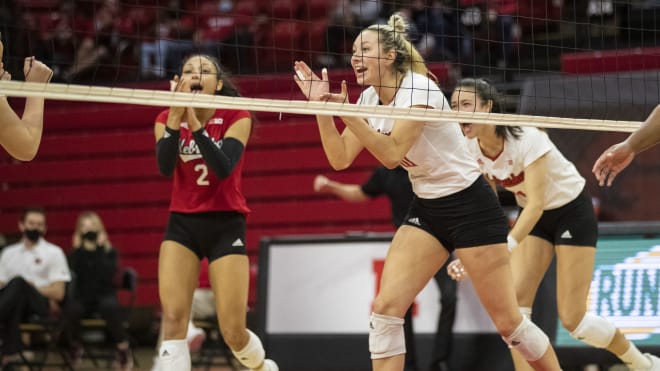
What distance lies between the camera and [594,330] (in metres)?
6.11

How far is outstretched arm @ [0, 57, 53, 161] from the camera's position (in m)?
4.40

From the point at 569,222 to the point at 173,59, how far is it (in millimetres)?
8986

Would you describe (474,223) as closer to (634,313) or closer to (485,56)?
(634,313)

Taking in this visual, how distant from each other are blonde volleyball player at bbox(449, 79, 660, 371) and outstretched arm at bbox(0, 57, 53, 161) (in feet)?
8.06

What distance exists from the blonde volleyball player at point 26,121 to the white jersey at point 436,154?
5.62ft

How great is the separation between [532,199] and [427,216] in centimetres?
109

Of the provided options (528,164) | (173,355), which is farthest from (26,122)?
(528,164)

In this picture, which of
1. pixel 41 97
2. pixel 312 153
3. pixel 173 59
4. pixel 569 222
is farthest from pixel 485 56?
pixel 41 97

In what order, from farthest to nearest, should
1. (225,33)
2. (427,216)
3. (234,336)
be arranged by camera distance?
(225,33)
(234,336)
(427,216)

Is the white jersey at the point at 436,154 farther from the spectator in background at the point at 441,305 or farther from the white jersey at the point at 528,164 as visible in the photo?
the spectator in background at the point at 441,305

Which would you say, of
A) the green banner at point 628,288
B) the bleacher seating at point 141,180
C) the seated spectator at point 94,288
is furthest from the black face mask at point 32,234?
the green banner at point 628,288

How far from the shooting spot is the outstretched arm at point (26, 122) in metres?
4.40

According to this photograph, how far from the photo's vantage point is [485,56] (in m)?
12.7

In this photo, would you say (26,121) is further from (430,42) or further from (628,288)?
(430,42)
